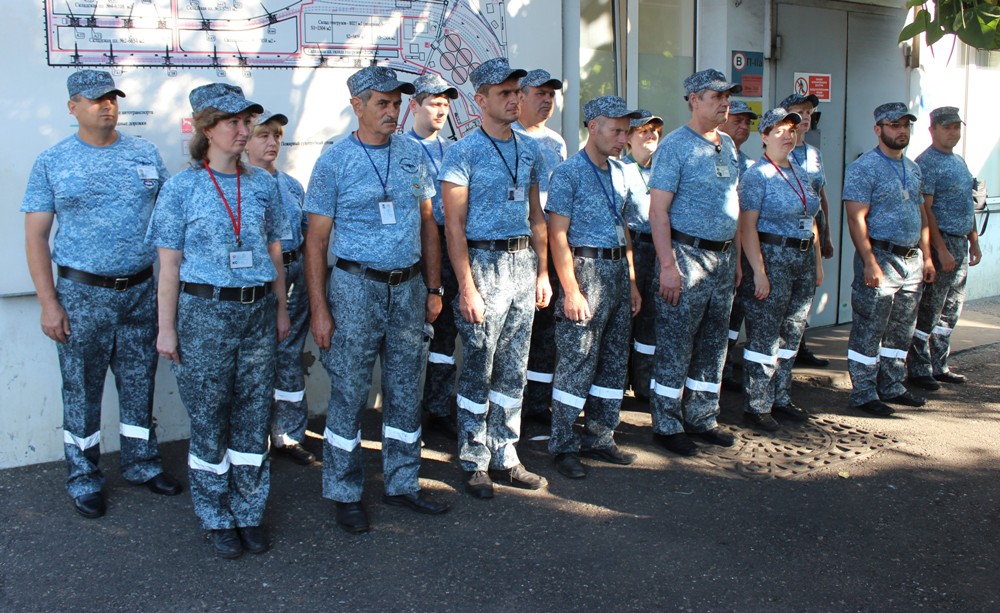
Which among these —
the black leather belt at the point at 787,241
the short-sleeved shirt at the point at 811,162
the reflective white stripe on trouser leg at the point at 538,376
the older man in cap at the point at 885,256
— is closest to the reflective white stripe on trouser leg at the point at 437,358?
the reflective white stripe on trouser leg at the point at 538,376

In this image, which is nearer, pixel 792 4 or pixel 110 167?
pixel 110 167

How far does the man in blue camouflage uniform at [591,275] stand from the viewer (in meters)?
5.18

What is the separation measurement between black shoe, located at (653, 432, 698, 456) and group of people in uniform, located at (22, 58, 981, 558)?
0.01 m

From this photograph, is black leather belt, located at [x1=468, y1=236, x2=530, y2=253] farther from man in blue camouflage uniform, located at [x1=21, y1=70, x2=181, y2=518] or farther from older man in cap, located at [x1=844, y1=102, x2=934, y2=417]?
older man in cap, located at [x1=844, y1=102, x2=934, y2=417]

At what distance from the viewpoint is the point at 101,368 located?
4.96 m

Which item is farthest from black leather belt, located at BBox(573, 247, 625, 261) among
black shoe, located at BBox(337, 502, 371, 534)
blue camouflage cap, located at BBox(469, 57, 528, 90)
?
black shoe, located at BBox(337, 502, 371, 534)

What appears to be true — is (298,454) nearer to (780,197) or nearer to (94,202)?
(94,202)

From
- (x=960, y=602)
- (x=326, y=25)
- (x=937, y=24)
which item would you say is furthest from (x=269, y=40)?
(x=960, y=602)

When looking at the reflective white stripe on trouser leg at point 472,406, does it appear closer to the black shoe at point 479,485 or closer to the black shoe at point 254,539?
the black shoe at point 479,485

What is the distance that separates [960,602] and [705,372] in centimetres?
225

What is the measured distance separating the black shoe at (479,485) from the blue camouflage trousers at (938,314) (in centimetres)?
393

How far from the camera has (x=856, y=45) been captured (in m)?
9.12

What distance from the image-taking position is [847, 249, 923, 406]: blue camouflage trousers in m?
6.61

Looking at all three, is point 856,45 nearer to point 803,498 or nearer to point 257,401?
point 803,498
